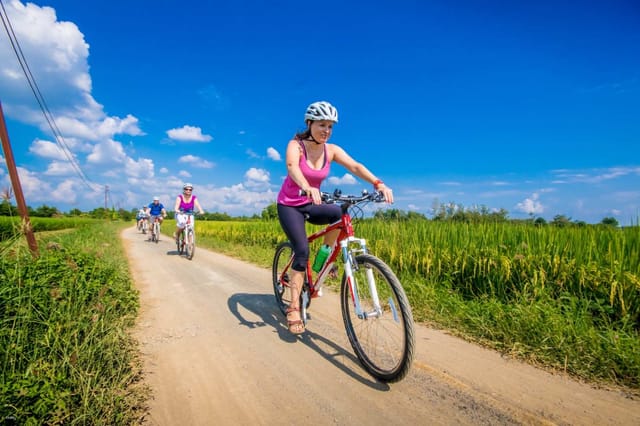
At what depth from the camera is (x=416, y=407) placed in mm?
2111

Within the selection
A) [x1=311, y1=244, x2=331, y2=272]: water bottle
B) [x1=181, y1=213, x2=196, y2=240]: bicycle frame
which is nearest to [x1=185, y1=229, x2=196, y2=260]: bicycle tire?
[x1=181, y1=213, x2=196, y2=240]: bicycle frame

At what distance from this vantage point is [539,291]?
3586 millimetres

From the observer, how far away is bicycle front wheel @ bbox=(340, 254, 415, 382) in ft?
7.34

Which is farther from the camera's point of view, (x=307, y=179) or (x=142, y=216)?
(x=142, y=216)

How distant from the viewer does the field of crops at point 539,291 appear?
2709 millimetres

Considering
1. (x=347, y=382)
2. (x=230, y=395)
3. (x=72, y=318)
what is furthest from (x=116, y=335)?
(x=347, y=382)

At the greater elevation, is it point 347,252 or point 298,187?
point 298,187

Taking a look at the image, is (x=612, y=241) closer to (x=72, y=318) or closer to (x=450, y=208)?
(x=450, y=208)

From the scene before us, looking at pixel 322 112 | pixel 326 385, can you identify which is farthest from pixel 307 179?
pixel 326 385

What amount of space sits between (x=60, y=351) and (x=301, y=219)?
2190 millimetres

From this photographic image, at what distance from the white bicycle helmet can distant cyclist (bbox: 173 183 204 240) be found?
27.0ft

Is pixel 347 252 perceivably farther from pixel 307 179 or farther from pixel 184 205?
pixel 184 205

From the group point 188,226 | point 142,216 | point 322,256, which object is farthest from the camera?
point 142,216

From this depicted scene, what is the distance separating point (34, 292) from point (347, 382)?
110 inches
